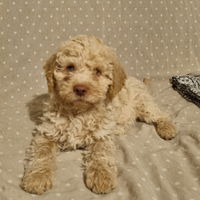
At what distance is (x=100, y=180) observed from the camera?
1.47 meters

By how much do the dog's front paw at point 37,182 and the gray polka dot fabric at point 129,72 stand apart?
0.03 m

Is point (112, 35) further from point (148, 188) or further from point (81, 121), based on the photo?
point (148, 188)

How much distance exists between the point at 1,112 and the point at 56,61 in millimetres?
1048

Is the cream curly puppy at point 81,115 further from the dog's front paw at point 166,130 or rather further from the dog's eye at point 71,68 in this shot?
the dog's front paw at point 166,130

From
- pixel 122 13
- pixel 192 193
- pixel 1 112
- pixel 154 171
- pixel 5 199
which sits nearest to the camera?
pixel 5 199

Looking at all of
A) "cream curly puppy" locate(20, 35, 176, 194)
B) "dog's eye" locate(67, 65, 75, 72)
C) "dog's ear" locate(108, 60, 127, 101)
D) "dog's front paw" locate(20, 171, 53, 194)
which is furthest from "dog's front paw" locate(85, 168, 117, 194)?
"dog's eye" locate(67, 65, 75, 72)

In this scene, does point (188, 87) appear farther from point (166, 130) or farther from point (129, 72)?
point (166, 130)

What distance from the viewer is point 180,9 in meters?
3.03

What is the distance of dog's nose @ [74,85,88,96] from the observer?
1550 mm

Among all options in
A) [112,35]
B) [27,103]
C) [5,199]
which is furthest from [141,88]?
[5,199]

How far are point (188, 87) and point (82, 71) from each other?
1.61 meters

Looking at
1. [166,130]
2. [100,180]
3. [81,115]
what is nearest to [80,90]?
[81,115]

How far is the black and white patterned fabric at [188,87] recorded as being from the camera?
105 inches

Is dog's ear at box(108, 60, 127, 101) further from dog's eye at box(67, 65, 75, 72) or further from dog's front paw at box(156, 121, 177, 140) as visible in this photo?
dog's front paw at box(156, 121, 177, 140)
